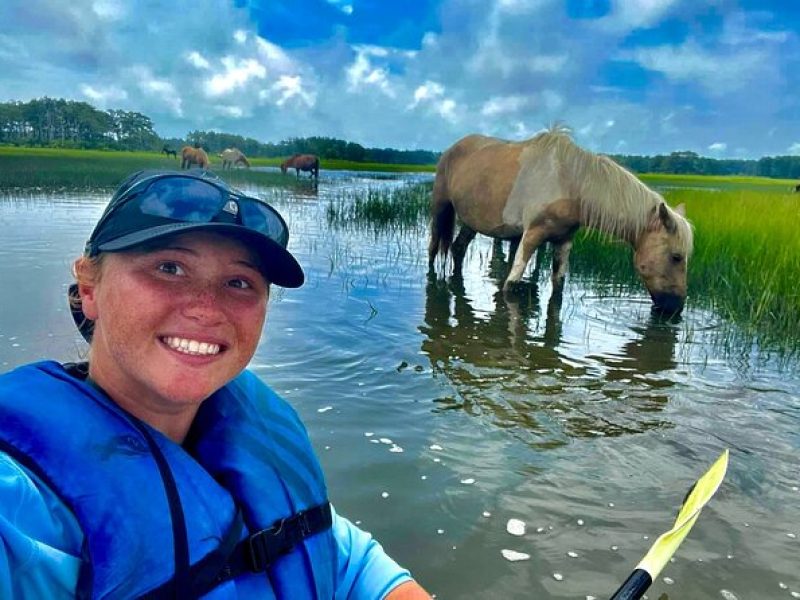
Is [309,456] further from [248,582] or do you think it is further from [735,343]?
[735,343]

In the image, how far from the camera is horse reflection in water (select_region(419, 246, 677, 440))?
4227mm

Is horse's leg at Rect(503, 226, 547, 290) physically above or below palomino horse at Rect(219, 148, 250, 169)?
below

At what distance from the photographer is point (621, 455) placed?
372 centimetres

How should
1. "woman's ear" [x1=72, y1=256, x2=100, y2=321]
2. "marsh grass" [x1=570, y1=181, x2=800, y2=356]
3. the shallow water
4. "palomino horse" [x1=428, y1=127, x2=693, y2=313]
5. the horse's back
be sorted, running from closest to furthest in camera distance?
"woman's ear" [x1=72, y1=256, x2=100, y2=321]
the shallow water
"marsh grass" [x1=570, y1=181, x2=800, y2=356]
"palomino horse" [x1=428, y1=127, x2=693, y2=313]
the horse's back

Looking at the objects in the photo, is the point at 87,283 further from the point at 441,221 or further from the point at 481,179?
the point at 441,221

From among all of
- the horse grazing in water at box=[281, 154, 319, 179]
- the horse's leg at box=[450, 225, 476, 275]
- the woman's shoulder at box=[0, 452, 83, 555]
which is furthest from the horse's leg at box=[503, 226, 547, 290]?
the horse grazing in water at box=[281, 154, 319, 179]

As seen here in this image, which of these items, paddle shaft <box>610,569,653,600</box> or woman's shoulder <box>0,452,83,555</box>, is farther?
paddle shaft <box>610,569,653,600</box>

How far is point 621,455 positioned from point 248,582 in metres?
3.00

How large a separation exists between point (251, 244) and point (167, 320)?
0.23 m

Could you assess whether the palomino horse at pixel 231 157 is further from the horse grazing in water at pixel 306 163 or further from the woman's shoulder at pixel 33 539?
the woman's shoulder at pixel 33 539

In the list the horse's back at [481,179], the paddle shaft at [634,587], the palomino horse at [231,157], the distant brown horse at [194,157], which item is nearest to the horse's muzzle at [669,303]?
the horse's back at [481,179]

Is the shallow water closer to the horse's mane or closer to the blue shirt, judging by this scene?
the horse's mane

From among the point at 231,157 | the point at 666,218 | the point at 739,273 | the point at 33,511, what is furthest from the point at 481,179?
the point at 231,157

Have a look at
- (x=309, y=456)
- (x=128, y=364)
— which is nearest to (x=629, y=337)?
(x=309, y=456)
